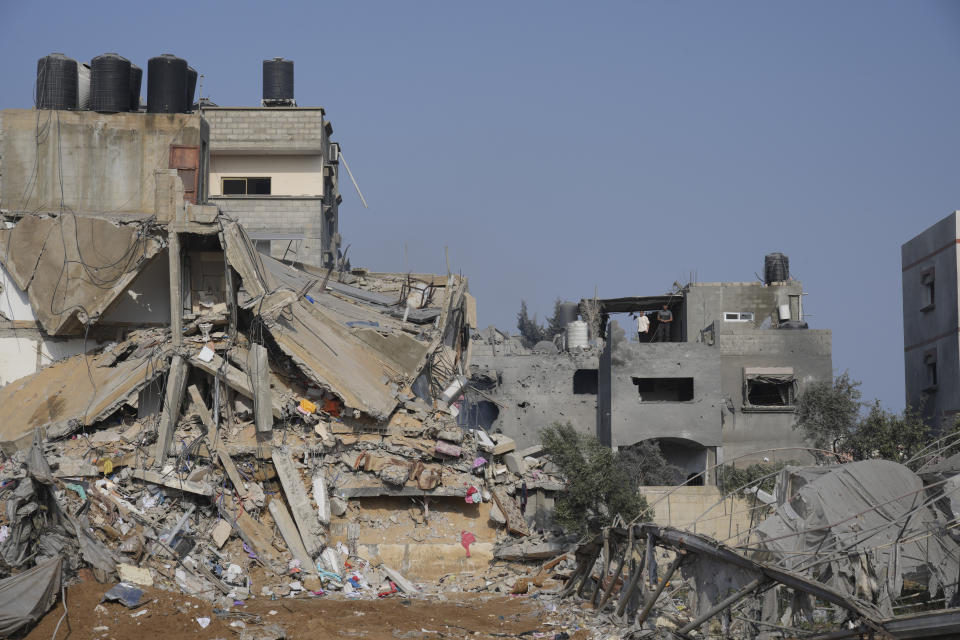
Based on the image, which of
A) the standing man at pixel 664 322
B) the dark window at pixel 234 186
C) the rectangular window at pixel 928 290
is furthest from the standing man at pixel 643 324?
the dark window at pixel 234 186

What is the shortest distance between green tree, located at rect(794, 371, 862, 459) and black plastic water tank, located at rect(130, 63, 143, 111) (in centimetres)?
2254

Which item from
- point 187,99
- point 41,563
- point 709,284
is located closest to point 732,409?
point 709,284

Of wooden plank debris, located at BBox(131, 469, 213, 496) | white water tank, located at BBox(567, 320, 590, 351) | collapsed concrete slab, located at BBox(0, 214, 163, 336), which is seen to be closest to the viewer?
wooden plank debris, located at BBox(131, 469, 213, 496)

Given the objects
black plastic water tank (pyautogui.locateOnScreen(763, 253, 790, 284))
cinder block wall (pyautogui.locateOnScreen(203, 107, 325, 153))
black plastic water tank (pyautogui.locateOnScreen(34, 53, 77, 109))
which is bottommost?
black plastic water tank (pyautogui.locateOnScreen(763, 253, 790, 284))

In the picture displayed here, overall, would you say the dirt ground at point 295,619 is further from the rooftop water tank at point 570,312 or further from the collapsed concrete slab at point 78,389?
the rooftop water tank at point 570,312

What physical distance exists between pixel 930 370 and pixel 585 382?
524 inches

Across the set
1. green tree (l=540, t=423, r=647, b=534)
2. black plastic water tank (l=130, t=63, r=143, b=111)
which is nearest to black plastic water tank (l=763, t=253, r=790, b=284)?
green tree (l=540, t=423, r=647, b=534)

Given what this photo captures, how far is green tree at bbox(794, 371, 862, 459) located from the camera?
109ft

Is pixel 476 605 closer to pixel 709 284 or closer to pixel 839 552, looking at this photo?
pixel 839 552

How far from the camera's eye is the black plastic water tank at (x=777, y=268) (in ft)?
132

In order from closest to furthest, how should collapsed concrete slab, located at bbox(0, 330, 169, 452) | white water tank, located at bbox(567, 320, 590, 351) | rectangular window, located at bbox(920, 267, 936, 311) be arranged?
collapsed concrete slab, located at bbox(0, 330, 169, 452), rectangular window, located at bbox(920, 267, 936, 311), white water tank, located at bbox(567, 320, 590, 351)

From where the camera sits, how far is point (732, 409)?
3494cm

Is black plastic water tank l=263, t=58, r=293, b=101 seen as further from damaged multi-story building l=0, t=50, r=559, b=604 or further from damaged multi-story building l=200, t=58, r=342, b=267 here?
damaged multi-story building l=0, t=50, r=559, b=604

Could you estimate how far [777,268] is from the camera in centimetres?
4044
